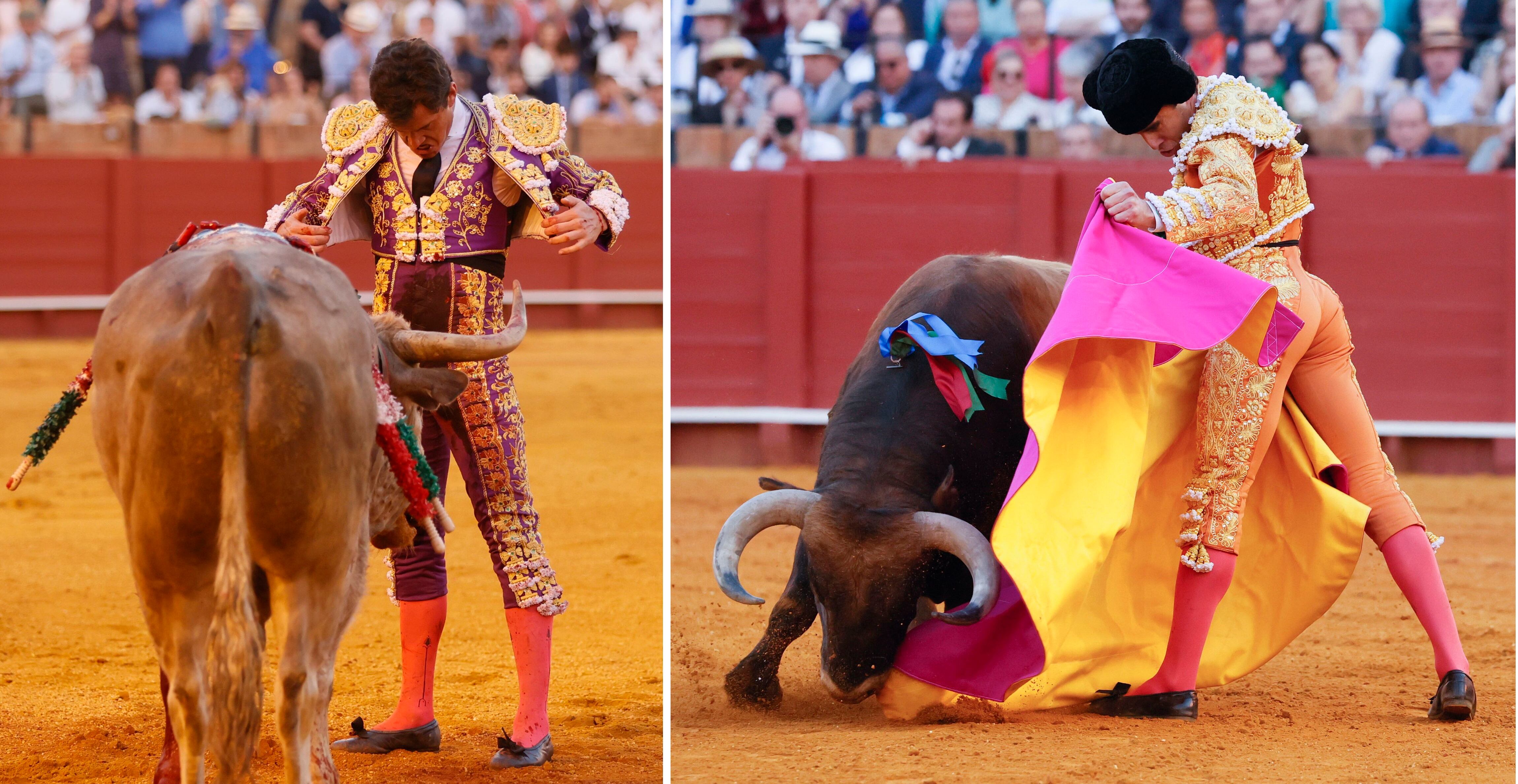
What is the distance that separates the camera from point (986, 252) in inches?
293

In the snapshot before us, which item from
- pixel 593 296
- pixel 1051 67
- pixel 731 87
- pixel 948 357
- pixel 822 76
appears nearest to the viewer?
pixel 948 357

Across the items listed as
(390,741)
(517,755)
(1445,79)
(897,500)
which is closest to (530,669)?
(517,755)

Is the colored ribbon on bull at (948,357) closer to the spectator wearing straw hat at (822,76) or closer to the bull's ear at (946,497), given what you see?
the bull's ear at (946,497)

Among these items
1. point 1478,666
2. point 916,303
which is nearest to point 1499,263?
point 1478,666

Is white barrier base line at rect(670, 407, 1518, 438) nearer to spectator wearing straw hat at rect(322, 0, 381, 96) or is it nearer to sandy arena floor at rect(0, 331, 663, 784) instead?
sandy arena floor at rect(0, 331, 663, 784)

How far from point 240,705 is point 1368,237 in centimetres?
694

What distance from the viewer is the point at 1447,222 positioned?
7.59 metres

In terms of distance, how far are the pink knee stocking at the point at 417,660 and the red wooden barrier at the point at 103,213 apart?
7568 mm

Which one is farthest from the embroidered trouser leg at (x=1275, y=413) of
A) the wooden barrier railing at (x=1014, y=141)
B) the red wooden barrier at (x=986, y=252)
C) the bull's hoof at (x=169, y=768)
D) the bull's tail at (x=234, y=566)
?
the wooden barrier railing at (x=1014, y=141)

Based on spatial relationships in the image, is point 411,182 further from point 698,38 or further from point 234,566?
point 698,38

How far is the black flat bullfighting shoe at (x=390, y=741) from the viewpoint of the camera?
9.89 ft

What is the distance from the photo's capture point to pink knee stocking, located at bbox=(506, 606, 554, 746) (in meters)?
2.95

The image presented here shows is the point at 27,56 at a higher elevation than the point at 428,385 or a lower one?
higher

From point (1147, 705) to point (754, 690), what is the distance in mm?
860
